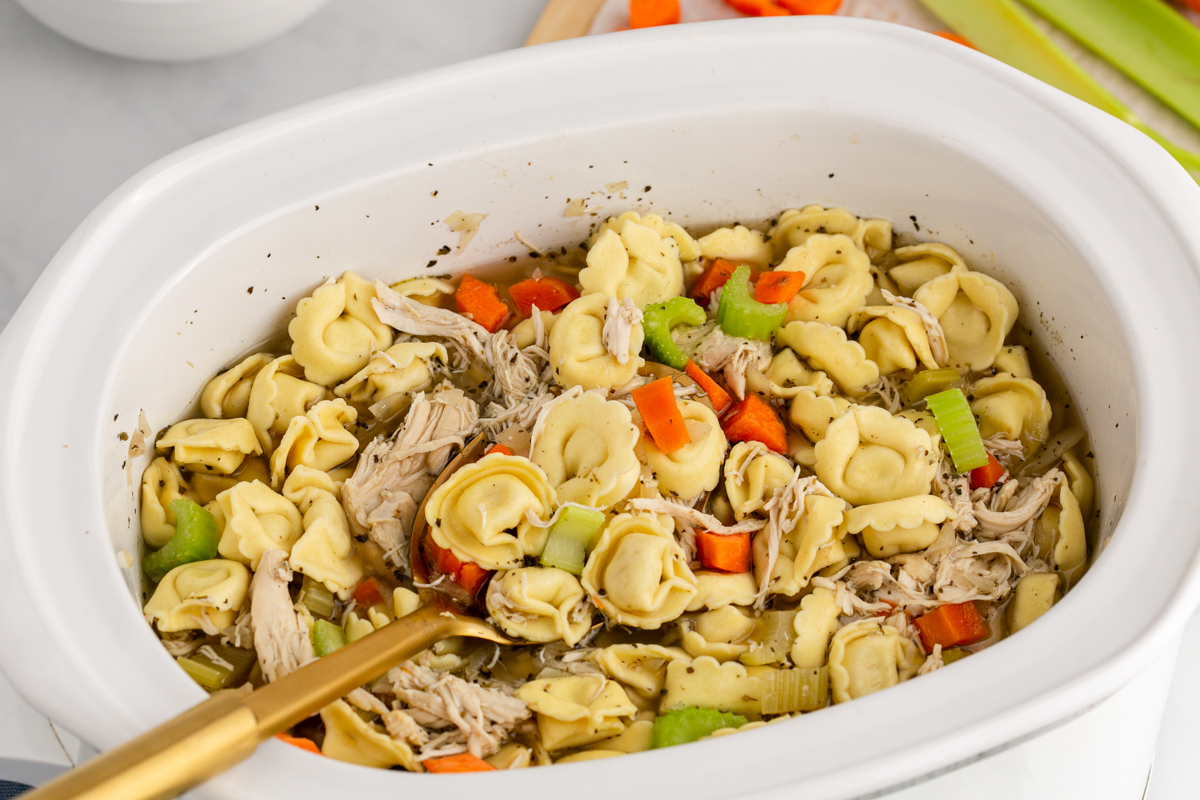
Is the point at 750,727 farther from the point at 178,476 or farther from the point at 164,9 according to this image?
the point at 164,9

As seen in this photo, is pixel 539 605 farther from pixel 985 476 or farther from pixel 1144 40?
pixel 1144 40

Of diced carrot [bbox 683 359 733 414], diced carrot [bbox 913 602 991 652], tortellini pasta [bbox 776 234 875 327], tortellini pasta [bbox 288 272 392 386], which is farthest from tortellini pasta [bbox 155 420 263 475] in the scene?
diced carrot [bbox 913 602 991 652]

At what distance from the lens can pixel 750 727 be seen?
1189 millimetres

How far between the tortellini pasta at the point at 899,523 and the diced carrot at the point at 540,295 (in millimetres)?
670

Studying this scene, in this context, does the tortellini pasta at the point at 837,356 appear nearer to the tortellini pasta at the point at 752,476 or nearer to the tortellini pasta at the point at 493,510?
the tortellini pasta at the point at 752,476

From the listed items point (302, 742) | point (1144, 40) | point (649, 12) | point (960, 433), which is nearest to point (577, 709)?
point (302, 742)

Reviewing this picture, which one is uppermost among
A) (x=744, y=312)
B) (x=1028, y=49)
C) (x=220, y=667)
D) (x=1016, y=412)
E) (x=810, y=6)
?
(x=1028, y=49)

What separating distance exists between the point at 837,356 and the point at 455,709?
890mm

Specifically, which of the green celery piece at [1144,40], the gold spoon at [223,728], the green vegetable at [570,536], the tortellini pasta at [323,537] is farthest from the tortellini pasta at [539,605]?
the green celery piece at [1144,40]

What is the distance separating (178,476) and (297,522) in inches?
8.5

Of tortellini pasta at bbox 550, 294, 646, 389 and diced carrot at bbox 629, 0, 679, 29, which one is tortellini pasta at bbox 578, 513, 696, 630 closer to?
tortellini pasta at bbox 550, 294, 646, 389

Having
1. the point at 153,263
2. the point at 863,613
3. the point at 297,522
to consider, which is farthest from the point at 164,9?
the point at 863,613

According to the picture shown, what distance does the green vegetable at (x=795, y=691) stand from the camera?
140cm

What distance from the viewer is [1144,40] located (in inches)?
92.1
